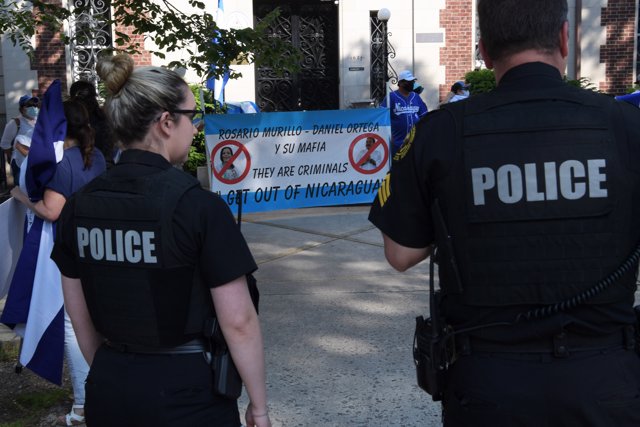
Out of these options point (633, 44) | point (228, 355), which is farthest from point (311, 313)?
point (633, 44)

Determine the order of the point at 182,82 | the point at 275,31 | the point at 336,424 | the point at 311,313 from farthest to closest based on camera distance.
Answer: the point at 275,31, the point at 311,313, the point at 336,424, the point at 182,82

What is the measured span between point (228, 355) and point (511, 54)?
3.90 ft

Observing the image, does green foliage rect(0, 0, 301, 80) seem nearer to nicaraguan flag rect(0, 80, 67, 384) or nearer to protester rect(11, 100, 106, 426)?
protester rect(11, 100, 106, 426)

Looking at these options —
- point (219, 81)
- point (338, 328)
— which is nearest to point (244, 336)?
point (338, 328)

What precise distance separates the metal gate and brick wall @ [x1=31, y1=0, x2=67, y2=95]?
13.0 ft

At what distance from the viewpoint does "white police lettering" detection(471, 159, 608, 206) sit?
80.9 inches

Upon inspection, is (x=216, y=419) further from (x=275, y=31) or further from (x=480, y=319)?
(x=275, y=31)

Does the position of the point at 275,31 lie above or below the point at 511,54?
above

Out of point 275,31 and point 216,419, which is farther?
point 275,31

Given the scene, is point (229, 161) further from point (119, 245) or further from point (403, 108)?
point (119, 245)

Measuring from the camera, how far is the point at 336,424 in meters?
4.30

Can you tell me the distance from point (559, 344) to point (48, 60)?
15237 millimetres

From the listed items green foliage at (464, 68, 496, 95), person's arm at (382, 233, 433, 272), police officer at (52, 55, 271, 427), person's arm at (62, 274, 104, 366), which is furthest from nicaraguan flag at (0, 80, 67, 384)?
green foliage at (464, 68, 496, 95)

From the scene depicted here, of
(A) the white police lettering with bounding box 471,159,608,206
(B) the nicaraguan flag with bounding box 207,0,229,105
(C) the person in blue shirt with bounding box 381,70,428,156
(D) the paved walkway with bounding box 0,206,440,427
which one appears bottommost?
(D) the paved walkway with bounding box 0,206,440,427
